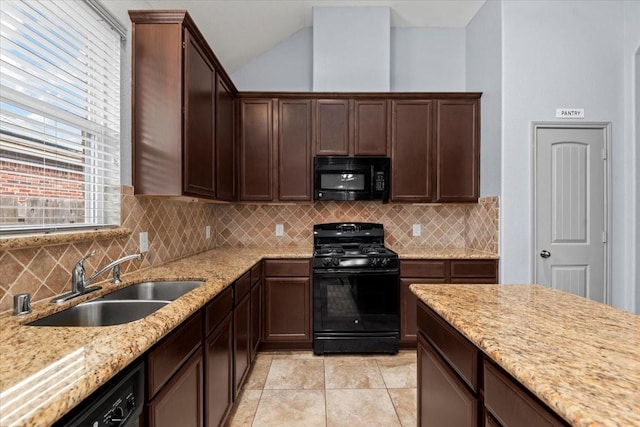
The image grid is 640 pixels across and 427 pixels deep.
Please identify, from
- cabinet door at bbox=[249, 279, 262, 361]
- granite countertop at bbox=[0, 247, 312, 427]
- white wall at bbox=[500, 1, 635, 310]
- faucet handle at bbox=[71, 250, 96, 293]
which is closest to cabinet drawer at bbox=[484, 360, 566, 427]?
granite countertop at bbox=[0, 247, 312, 427]

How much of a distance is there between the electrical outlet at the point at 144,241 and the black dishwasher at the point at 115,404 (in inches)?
49.2

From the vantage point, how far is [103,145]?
1.77m

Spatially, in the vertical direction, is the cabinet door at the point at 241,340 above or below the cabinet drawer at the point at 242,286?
below

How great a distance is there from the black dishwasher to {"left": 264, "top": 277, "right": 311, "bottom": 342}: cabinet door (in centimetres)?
197

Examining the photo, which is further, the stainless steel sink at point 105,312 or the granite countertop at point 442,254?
the granite countertop at point 442,254

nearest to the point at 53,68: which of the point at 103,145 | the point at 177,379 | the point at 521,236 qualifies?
the point at 103,145

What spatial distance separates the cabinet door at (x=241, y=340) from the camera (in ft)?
6.61

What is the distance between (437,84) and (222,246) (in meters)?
2.96

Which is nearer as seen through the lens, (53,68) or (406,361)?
(53,68)

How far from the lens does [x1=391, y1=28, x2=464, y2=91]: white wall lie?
357 cm

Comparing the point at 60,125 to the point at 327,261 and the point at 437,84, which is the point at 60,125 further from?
the point at 437,84

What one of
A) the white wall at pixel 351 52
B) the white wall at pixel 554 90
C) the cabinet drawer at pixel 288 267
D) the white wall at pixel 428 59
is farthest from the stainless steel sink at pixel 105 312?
the white wall at pixel 428 59

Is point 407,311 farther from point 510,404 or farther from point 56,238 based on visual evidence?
point 56,238

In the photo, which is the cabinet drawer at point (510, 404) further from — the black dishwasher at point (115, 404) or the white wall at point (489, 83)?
the white wall at point (489, 83)
